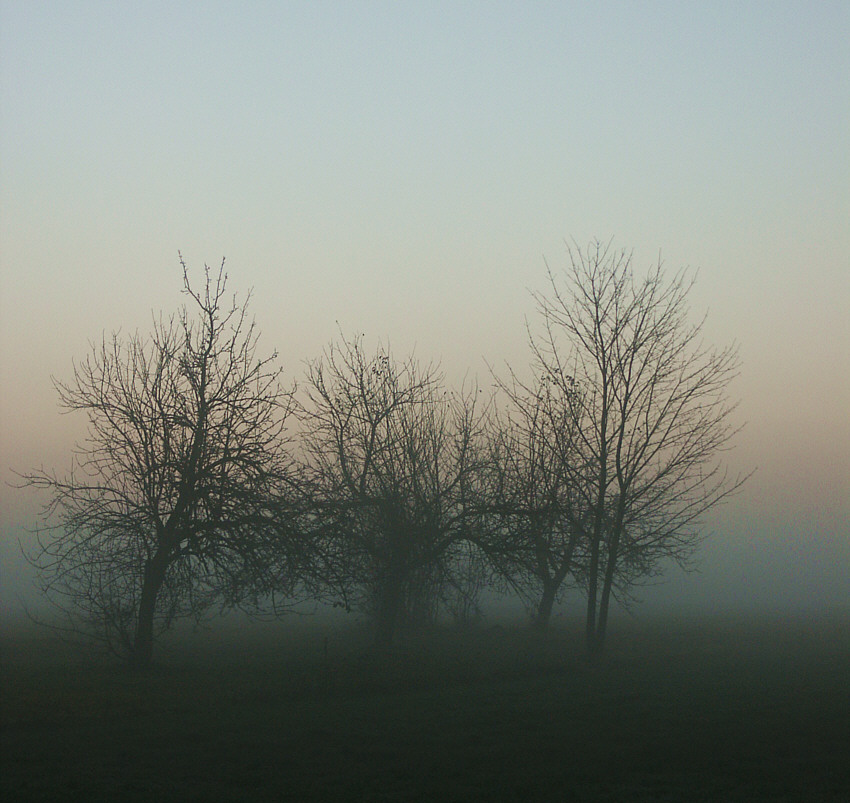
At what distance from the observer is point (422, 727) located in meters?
14.7

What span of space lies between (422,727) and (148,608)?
367 inches

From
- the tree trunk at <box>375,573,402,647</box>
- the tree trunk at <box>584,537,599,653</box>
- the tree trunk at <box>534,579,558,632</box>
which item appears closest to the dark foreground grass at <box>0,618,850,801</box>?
the tree trunk at <box>584,537,599,653</box>

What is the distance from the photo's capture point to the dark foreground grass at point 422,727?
428 inches

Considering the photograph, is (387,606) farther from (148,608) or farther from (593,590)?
(148,608)

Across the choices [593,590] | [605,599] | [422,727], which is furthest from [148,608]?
[605,599]

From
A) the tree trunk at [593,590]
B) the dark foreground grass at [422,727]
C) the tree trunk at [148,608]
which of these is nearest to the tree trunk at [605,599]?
the tree trunk at [593,590]

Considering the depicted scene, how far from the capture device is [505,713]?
16.1 metres

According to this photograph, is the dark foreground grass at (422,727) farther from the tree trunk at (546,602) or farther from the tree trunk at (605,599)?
the tree trunk at (546,602)

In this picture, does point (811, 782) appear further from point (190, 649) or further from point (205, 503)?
point (190, 649)

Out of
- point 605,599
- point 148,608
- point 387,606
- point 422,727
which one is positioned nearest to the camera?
point 422,727

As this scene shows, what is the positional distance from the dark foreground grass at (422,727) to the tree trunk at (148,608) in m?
0.58

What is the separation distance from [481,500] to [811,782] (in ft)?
57.0

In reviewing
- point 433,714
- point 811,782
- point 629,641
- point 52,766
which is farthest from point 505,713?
point 629,641

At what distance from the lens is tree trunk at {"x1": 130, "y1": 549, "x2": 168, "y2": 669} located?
20719 mm
